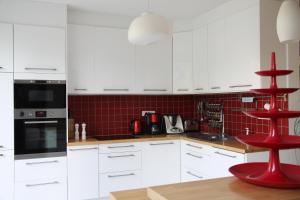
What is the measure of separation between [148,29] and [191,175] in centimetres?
233

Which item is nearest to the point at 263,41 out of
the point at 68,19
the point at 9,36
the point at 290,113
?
the point at 290,113

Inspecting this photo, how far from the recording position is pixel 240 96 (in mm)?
3553

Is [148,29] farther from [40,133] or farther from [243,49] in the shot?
[40,133]

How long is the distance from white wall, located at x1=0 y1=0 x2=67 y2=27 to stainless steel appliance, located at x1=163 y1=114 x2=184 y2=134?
6.08 ft

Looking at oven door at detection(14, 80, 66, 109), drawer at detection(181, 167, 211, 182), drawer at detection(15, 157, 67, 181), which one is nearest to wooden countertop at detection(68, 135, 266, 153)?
drawer at detection(15, 157, 67, 181)

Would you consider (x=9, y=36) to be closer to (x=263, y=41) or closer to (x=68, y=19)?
(x=68, y=19)

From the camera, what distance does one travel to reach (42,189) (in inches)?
121

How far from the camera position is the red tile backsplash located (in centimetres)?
363

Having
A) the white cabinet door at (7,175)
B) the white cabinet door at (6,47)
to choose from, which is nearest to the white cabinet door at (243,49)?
the white cabinet door at (6,47)

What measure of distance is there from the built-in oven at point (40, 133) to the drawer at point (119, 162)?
468 millimetres

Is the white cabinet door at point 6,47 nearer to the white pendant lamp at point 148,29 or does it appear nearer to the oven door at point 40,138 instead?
the oven door at point 40,138

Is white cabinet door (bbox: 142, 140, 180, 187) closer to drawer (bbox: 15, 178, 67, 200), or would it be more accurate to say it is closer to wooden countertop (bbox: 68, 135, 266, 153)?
wooden countertop (bbox: 68, 135, 266, 153)

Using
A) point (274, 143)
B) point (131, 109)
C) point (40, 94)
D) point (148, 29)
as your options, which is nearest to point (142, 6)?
point (131, 109)

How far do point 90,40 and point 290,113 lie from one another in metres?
2.81
